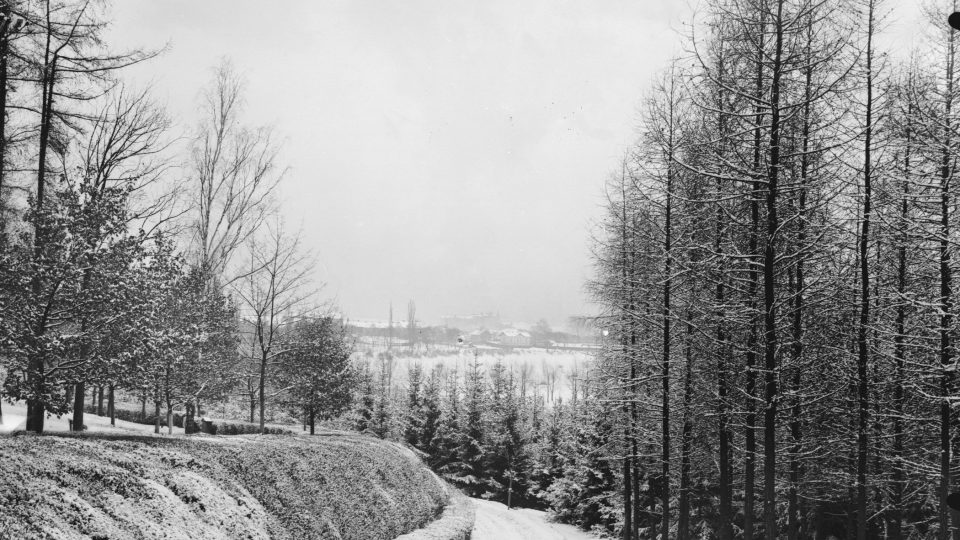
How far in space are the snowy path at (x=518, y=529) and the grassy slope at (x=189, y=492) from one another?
7579 millimetres

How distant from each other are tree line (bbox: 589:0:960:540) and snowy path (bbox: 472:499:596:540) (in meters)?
7.63

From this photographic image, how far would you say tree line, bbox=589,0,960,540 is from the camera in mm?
8773

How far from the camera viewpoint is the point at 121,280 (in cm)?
1123

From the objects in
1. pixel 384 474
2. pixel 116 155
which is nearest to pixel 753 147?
pixel 384 474

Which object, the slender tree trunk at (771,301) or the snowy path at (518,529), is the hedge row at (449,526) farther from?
the slender tree trunk at (771,301)

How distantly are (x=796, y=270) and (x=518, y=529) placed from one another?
18.7m

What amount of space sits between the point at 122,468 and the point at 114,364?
4.66m

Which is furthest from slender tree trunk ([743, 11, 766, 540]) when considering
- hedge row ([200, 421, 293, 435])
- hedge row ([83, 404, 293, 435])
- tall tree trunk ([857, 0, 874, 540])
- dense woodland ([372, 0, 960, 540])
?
hedge row ([83, 404, 293, 435])

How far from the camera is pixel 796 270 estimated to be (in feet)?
37.9

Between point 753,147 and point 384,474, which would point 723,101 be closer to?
point 753,147

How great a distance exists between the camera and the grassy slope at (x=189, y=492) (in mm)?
5797

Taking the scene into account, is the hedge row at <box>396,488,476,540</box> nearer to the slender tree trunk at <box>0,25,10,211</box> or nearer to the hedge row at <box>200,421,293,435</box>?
the hedge row at <box>200,421,293,435</box>

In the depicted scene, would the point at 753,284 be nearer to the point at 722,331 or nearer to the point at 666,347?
the point at 722,331

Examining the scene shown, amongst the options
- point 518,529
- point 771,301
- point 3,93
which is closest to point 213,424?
point 518,529
